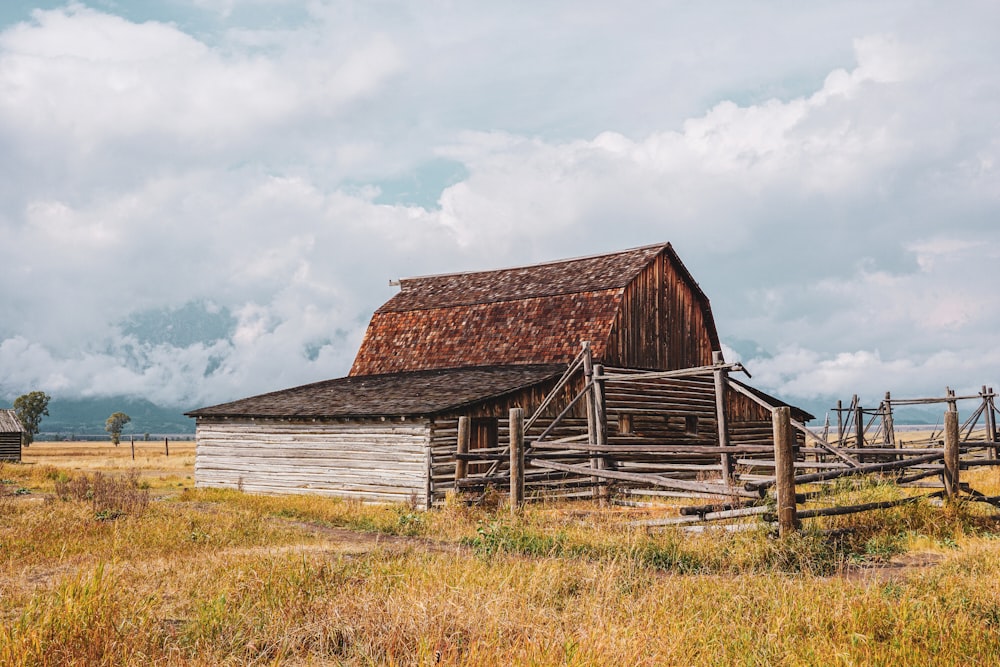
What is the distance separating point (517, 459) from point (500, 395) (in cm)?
530

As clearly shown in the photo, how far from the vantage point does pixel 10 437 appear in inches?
2004

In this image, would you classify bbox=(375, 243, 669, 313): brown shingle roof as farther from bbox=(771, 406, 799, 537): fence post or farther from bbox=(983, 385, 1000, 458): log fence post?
bbox=(771, 406, 799, 537): fence post

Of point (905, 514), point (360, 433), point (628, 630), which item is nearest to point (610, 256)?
point (360, 433)

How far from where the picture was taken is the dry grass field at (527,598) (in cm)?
581

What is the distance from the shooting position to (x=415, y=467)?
21125 millimetres

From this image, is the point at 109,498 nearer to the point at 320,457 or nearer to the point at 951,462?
the point at 320,457

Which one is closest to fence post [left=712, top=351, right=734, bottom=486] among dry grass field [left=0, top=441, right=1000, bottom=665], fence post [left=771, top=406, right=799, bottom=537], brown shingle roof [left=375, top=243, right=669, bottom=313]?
dry grass field [left=0, top=441, right=1000, bottom=665]

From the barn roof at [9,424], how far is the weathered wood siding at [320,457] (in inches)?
1203

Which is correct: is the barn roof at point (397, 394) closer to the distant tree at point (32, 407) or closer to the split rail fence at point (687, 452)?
the split rail fence at point (687, 452)

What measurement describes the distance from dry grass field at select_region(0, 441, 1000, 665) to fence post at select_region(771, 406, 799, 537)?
249 millimetres

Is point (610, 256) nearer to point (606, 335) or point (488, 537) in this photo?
point (606, 335)

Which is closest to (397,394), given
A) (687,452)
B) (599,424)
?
(599,424)

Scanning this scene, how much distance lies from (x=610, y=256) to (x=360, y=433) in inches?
497

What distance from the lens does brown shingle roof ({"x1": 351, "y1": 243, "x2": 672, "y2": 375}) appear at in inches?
1064
